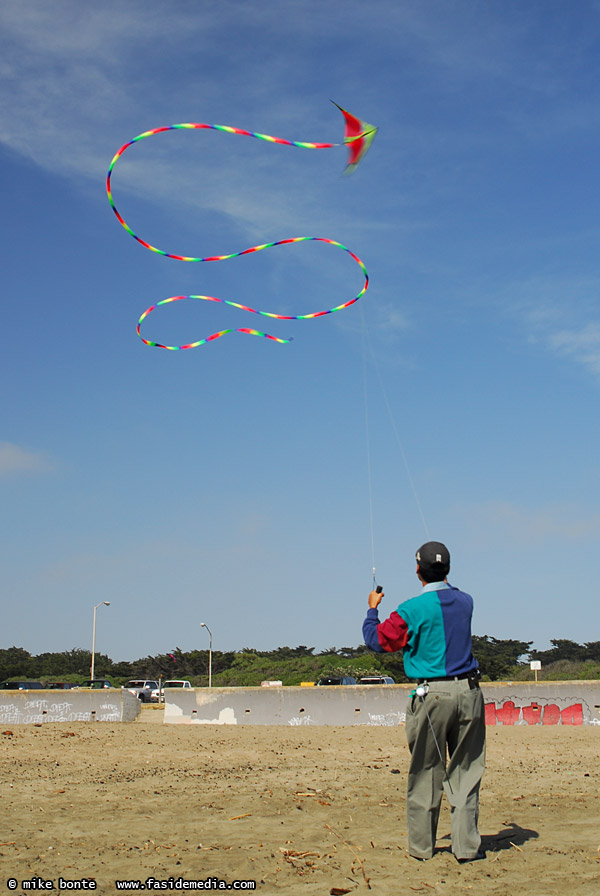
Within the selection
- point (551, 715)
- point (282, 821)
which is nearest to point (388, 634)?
point (282, 821)

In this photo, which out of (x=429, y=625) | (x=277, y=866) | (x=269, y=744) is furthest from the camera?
(x=269, y=744)

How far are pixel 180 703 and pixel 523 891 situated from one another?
20.1m

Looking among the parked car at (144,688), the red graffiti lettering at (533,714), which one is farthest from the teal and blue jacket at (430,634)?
the parked car at (144,688)

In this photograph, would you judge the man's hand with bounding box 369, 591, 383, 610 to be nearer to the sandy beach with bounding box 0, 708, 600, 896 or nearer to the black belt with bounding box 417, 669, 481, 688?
the black belt with bounding box 417, 669, 481, 688

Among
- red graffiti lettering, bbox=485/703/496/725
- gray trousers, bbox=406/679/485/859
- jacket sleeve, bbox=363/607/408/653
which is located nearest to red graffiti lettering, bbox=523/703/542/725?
red graffiti lettering, bbox=485/703/496/725

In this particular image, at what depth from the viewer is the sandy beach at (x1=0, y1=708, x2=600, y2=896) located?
17.1 feet

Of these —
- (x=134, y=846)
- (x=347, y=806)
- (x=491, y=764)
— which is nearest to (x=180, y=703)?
(x=491, y=764)

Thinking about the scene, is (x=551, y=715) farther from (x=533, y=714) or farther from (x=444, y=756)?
(x=444, y=756)

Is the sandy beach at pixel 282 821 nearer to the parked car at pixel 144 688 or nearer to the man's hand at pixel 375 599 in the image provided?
the man's hand at pixel 375 599

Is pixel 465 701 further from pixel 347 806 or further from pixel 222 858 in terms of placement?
pixel 347 806

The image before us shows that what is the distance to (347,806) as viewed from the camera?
26.1ft

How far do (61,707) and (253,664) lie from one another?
50.2 m

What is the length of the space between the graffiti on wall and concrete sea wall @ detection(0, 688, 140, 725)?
9.87 metres

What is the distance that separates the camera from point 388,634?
592 centimetres
